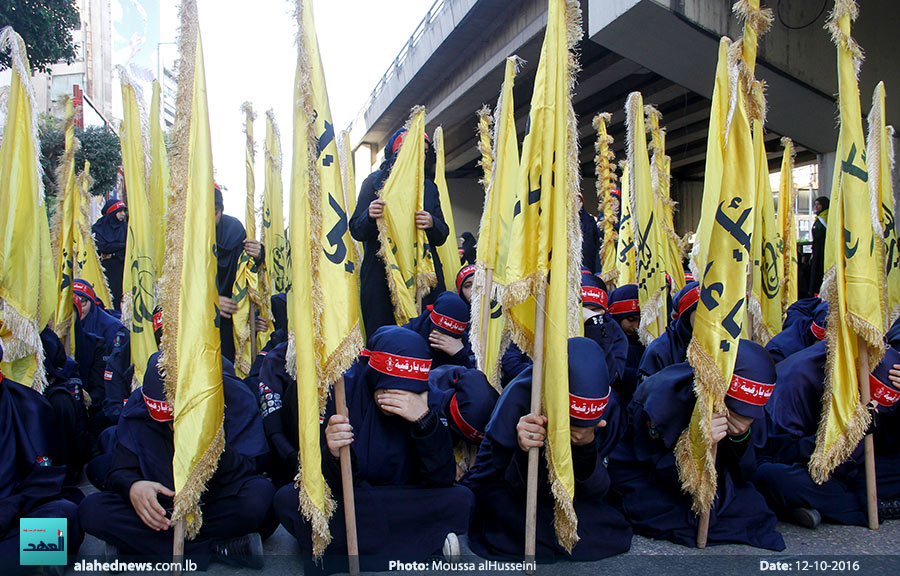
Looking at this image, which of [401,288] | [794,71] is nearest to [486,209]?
[401,288]

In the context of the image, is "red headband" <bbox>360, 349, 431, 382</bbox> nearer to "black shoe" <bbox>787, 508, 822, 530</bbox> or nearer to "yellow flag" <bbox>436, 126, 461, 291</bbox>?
"black shoe" <bbox>787, 508, 822, 530</bbox>

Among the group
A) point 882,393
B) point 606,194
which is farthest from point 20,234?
point 606,194

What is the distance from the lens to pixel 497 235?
4.08 metres

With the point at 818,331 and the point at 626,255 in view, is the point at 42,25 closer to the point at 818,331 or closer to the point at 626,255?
the point at 626,255

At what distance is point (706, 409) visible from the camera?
119 inches

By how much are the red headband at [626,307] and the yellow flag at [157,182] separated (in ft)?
11.2

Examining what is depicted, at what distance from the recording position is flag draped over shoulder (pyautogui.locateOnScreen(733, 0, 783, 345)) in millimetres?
3418

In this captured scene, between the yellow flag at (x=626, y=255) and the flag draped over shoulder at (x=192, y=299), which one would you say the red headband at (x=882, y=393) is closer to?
the yellow flag at (x=626, y=255)

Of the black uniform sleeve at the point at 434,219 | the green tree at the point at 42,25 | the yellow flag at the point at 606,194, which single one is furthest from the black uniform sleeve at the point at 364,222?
the green tree at the point at 42,25

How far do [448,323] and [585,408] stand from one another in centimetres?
179

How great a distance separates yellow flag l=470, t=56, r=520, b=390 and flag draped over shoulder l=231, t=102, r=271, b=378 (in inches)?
91.0

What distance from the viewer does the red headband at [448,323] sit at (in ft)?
14.8

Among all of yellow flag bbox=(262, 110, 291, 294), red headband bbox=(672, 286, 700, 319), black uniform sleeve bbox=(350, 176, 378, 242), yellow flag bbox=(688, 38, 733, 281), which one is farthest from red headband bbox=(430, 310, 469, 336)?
yellow flag bbox=(262, 110, 291, 294)

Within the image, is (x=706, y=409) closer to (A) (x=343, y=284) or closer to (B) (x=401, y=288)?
(A) (x=343, y=284)
